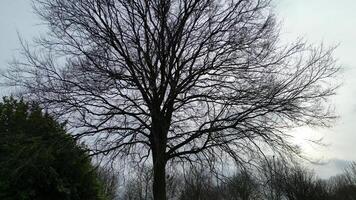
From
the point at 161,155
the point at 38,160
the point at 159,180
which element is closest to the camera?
the point at 38,160

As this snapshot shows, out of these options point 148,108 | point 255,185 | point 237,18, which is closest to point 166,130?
point 148,108

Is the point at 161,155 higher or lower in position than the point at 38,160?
higher

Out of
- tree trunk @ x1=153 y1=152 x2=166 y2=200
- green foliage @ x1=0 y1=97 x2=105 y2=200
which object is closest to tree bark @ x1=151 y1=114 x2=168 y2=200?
tree trunk @ x1=153 y1=152 x2=166 y2=200

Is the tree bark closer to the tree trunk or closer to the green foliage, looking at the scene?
the tree trunk

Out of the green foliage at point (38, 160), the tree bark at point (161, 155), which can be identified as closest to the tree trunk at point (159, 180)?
the tree bark at point (161, 155)

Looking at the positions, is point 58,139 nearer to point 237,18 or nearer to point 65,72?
point 65,72

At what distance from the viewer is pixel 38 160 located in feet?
33.2

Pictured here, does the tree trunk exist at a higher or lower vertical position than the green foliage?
lower

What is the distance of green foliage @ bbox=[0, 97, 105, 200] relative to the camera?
32.7ft

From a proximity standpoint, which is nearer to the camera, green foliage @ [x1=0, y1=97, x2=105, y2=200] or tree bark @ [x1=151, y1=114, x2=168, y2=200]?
green foliage @ [x1=0, y1=97, x2=105, y2=200]

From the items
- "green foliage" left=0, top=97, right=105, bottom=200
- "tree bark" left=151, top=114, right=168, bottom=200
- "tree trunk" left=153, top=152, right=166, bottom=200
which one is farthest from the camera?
"tree trunk" left=153, top=152, right=166, bottom=200

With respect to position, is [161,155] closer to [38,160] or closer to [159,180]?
[159,180]

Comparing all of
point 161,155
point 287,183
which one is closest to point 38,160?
point 161,155

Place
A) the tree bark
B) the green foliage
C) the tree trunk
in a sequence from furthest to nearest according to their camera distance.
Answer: the tree trunk < the tree bark < the green foliage
